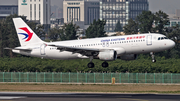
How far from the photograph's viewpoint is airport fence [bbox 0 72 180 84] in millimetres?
90562

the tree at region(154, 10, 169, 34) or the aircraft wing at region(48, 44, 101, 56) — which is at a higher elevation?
the tree at region(154, 10, 169, 34)

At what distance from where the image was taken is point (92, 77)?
9281 cm

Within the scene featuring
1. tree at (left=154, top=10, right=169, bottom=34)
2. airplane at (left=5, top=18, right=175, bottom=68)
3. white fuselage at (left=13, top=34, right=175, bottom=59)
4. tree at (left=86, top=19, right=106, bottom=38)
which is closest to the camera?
white fuselage at (left=13, top=34, right=175, bottom=59)

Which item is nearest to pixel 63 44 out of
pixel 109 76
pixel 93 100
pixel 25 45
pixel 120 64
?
pixel 25 45

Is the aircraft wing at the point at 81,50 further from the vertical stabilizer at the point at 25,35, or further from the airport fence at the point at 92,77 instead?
the airport fence at the point at 92,77

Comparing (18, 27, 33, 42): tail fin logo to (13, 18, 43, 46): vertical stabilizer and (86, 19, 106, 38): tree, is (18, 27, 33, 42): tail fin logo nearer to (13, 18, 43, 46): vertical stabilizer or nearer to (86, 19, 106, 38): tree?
(13, 18, 43, 46): vertical stabilizer

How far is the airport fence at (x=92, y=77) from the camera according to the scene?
9056 centimetres

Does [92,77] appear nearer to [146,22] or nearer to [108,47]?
[108,47]

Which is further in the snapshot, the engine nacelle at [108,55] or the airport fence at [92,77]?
the airport fence at [92,77]

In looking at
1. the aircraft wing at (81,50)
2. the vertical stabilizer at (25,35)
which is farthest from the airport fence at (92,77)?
the aircraft wing at (81,50)

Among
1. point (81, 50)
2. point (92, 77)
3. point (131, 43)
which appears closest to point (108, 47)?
point (131, 43)

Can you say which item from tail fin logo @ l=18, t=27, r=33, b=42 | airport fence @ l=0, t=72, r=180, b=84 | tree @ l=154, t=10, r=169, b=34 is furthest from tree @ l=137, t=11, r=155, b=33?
tail fin logo @ l=18, t=27, r=33, b=42

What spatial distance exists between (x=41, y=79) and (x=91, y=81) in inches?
484

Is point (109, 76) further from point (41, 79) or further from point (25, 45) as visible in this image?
point (25, 45)
